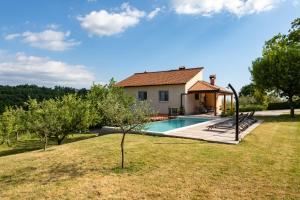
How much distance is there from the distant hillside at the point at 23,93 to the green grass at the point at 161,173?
2978 cm

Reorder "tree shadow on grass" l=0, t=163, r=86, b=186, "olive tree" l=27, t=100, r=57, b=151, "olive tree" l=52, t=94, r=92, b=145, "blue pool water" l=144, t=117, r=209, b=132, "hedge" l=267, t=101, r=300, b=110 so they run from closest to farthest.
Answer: "tree shadow on grass" l=0, t=163, r=86, b=186 < "olive tree" l=27, t=100, r=57, b=151 < "olive tree" l=52, t=94, r=92, b=145 < "blue pool water" l=144, t=117, r=209, b=132 < "hedge" l=267, t=101, r=300, b=110

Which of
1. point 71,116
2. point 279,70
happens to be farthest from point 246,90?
point 71,116

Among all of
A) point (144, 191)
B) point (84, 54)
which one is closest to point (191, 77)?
point (84, 54)

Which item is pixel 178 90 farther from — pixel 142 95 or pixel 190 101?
pixel 142 95

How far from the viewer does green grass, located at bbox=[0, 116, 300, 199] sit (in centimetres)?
650

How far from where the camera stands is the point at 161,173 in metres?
7.82

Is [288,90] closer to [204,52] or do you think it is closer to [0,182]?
[204,52]

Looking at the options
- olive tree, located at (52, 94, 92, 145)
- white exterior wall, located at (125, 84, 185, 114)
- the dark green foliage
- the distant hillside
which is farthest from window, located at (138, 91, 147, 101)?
the dark green foliage

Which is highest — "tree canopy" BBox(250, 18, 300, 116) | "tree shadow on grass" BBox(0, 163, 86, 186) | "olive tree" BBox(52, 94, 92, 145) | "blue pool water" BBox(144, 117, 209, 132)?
"tree canopy" BBox(250, 18, 300, 116)

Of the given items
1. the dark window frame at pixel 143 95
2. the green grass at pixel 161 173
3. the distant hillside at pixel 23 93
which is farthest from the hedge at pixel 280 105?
the green grass at pixel 161 173

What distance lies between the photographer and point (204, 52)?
24.4 m

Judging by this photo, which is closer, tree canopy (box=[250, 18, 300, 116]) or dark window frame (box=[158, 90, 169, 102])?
tree canopy (box=[250, 18, 300, 116])

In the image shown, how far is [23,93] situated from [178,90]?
1080 inches

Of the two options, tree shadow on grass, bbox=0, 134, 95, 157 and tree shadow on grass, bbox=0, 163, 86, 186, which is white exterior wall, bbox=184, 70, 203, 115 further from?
tree shadow on grass, bbox=0, 163, 86, 186
